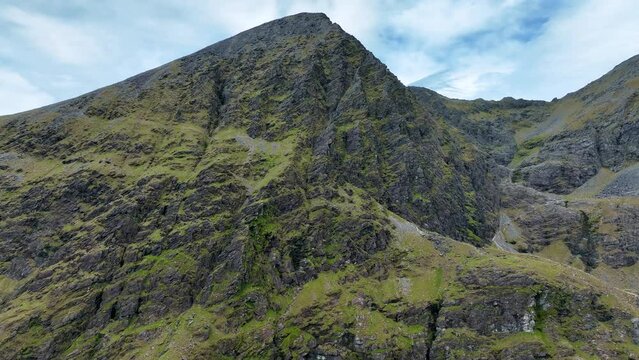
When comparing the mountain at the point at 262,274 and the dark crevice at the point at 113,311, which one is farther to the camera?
the dark crevice at the point at 113,311

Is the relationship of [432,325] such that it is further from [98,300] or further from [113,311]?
[98,300]

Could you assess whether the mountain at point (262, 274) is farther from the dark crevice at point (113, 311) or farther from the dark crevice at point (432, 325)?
the dark crevice at point (113, 311)

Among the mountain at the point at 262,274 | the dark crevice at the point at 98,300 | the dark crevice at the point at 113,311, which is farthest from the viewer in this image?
the dark crevice at the point at 98,300

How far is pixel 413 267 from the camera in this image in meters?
154

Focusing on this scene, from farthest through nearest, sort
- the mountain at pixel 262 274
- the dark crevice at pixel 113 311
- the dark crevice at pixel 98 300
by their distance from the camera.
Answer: the dark crevice at pixel 98 300, the dark crevice at pixel 113 311, the mountain at pixel 262 274

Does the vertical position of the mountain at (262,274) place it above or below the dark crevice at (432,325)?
above

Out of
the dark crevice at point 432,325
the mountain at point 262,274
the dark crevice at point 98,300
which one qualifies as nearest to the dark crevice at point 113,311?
the mountain at point 262,274

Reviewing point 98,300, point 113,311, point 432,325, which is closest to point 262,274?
point 113,311

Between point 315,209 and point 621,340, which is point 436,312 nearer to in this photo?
point 621,340

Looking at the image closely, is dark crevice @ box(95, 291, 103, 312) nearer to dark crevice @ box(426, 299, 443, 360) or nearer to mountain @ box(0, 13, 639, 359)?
mountain @ box(0, 13, 639, 359)

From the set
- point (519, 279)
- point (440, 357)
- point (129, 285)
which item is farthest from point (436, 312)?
point (129, 285)

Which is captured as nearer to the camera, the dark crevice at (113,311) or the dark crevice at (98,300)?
the dark crevice at (113,311)

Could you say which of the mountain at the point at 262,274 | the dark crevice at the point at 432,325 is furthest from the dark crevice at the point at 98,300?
the dark crevice at the point at 432,325

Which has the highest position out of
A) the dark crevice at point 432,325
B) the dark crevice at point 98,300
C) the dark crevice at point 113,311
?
the dark crevice at point 98,300
